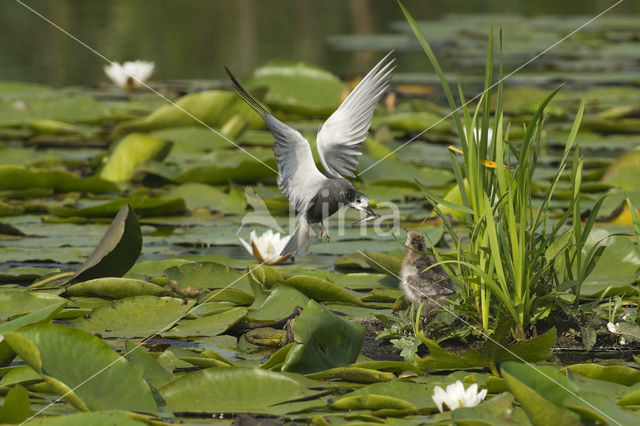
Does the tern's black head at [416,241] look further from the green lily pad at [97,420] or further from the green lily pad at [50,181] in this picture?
the green lily pad at [50,181]

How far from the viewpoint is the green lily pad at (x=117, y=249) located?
3.35m

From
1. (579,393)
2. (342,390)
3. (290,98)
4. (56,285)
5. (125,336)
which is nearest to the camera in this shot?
(579,393)

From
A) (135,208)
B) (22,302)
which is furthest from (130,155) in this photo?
(22,302)

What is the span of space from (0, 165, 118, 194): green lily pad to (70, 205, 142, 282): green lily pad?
172 centimetres

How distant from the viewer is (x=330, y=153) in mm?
3047

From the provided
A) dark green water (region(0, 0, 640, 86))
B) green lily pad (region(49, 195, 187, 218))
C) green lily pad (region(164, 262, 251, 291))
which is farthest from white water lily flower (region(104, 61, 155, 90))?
green lily pad (region(164, 262, 251, 291))

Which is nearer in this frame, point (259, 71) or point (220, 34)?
point (259, 71)

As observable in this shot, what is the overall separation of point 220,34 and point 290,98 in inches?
249

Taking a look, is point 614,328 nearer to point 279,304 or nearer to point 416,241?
point 416,241

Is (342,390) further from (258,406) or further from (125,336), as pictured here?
(125,336)

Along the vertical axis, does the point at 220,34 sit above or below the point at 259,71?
above

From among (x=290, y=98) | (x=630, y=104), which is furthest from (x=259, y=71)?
(x=630, y=104)

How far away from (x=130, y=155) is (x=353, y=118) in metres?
2.90

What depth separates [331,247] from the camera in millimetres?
4254
